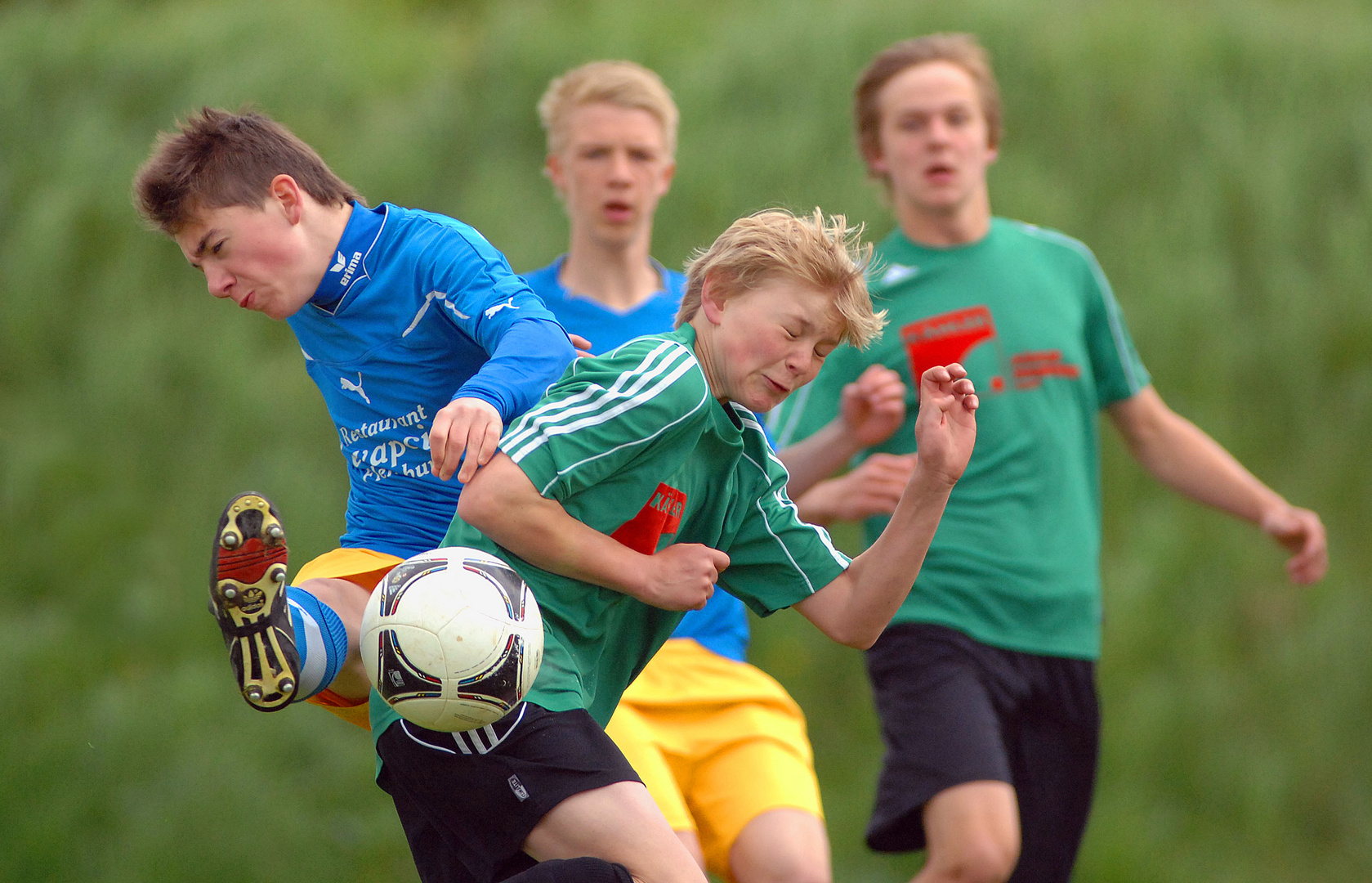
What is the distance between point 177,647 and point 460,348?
5.22 m

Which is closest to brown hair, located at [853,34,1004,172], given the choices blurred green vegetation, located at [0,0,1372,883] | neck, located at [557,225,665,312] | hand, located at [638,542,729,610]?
neck, located at [557,225,665,312]

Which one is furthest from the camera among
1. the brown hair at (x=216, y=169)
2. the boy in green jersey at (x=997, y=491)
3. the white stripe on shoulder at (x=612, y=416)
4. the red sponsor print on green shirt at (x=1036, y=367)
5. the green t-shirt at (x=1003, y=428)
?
the red sponsor print on green shirt at (x=1036, y=367)

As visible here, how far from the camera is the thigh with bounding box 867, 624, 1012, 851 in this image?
3.92m

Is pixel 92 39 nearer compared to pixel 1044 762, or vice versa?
pixel 1044 762

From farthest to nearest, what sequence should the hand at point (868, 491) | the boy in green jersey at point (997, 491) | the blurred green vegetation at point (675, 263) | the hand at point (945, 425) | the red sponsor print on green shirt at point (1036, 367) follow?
the blurred green vegetation at point (675, 263) → the red sponsor print on green shirt at point (1036, 367) → the boy in green jersey at point (997, 491) → the hand at point (868, 491) → the hand at point (945, 425)

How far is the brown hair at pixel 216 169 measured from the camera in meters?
2.97

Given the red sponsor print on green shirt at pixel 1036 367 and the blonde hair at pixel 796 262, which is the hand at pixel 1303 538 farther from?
the blonde hair at pixel 796 262

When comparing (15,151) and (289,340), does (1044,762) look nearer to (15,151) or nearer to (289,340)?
(289,340)

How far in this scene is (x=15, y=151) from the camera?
27.9ft

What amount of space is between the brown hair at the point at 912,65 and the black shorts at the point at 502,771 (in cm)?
270

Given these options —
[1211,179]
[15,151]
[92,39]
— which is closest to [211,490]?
[15,151]

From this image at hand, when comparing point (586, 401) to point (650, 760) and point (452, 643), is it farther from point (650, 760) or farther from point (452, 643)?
point (650, 760)

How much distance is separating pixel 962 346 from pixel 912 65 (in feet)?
3.21

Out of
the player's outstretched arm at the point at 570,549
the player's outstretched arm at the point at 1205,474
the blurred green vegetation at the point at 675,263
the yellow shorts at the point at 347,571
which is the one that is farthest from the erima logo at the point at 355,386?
the blurred green vegetation at the point at 675,263
